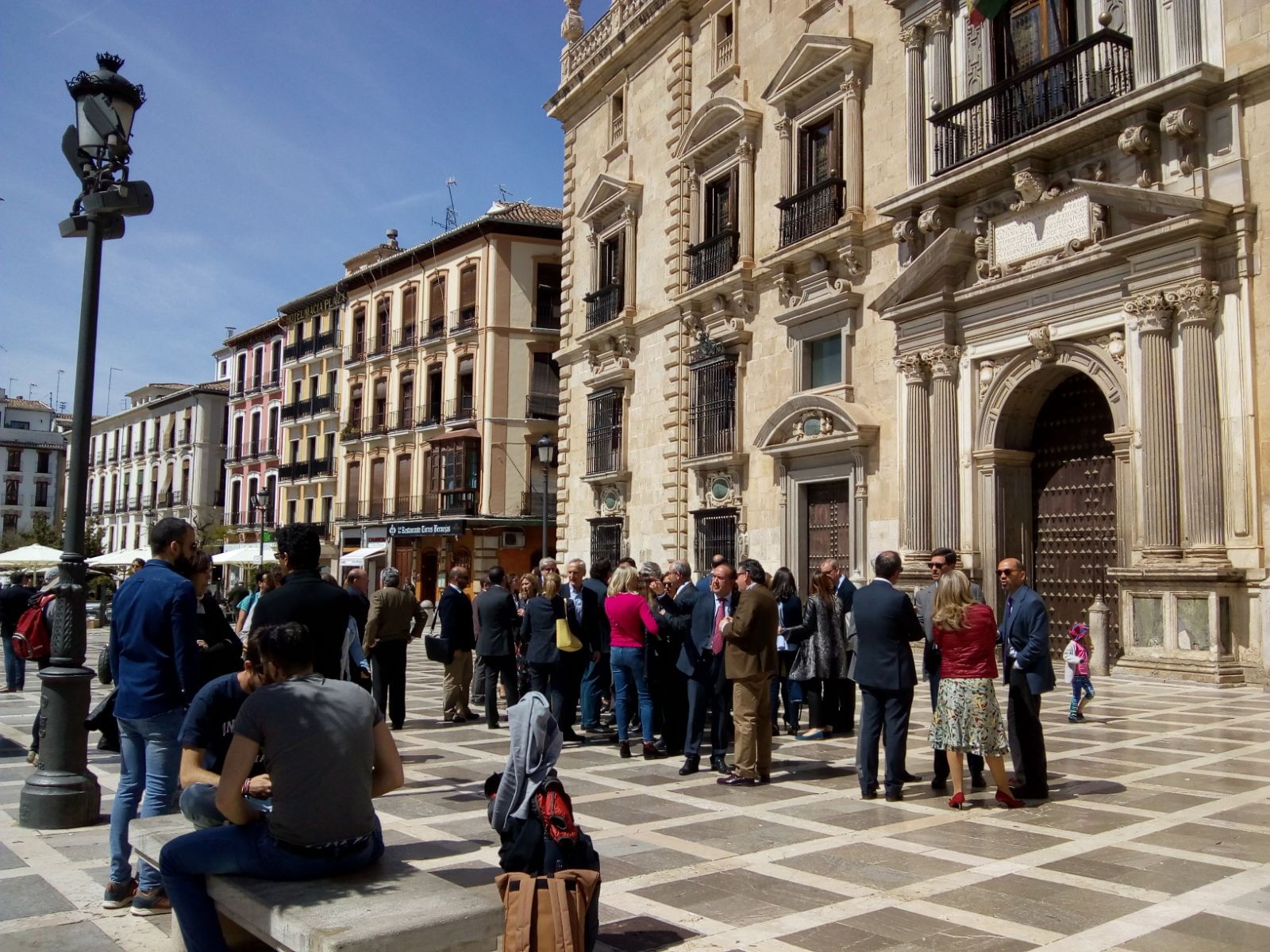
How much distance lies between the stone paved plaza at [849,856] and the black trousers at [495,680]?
1.19 metres

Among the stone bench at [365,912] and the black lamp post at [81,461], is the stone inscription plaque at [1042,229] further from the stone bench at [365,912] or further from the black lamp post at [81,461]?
the stone bench at [365,912]

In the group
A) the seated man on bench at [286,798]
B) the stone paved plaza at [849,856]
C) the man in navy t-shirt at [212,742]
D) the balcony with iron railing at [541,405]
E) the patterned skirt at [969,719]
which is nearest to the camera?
the seated man on bench at [286,798]

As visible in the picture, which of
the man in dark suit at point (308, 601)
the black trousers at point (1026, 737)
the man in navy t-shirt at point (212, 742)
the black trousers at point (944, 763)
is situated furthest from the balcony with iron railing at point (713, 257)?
the man in navy t-shirt at point (212, 742)

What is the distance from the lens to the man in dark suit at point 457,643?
11.3 metres

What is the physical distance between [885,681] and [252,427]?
50.1 metres

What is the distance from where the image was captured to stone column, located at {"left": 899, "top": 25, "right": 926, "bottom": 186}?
17.9 m

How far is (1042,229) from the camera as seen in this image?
15.8 m

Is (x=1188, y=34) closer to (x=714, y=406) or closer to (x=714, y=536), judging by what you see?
(x=714, y=406)

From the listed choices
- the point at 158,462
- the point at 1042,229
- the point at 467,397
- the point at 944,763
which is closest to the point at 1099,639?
the point at 1042,229

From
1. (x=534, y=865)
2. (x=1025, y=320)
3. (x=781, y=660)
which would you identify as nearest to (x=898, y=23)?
(x=1025, y=320)

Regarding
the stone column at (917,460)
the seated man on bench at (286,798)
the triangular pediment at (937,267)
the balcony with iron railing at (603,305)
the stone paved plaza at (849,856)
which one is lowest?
the stone paved plaza at (849,856)

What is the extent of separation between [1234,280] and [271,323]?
45.3m

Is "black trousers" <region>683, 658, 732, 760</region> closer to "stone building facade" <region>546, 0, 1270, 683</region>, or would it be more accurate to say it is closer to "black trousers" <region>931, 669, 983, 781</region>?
"black trousers" <region>931, 669, 983, 781</region>

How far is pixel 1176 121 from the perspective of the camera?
13898 mm
